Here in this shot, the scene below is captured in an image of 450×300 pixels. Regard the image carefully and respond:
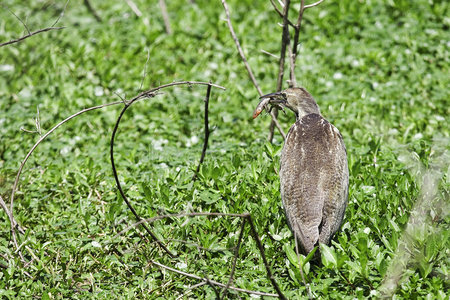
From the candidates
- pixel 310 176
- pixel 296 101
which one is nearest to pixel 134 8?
pixel 296 101

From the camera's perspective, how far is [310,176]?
4.61 m

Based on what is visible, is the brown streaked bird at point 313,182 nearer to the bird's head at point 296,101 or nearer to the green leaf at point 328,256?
the green leaf at point 328,256

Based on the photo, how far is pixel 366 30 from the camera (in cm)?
888

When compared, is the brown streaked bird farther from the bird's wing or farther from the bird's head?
the bird's head

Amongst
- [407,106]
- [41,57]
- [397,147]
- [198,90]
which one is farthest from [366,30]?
[41,57]

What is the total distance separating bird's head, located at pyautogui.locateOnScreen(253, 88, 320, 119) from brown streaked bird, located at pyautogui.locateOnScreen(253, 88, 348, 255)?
0.36 m

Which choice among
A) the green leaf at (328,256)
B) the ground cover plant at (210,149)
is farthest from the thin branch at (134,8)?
the green leaf at (328,256)

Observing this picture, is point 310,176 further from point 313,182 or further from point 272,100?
point 272,100

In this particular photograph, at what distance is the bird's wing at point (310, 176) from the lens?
446 centimetres

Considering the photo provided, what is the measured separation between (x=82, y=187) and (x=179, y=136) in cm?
155

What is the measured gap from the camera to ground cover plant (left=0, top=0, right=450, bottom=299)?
14.8 ft

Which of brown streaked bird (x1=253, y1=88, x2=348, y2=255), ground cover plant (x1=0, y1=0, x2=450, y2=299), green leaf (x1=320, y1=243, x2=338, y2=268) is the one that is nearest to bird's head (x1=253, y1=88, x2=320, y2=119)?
brown streaked bird (x1=253, y1=88, x2=348, y2=255)

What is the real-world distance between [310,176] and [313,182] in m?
0.06

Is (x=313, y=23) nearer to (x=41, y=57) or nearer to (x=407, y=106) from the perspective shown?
(x=407, y=106)
